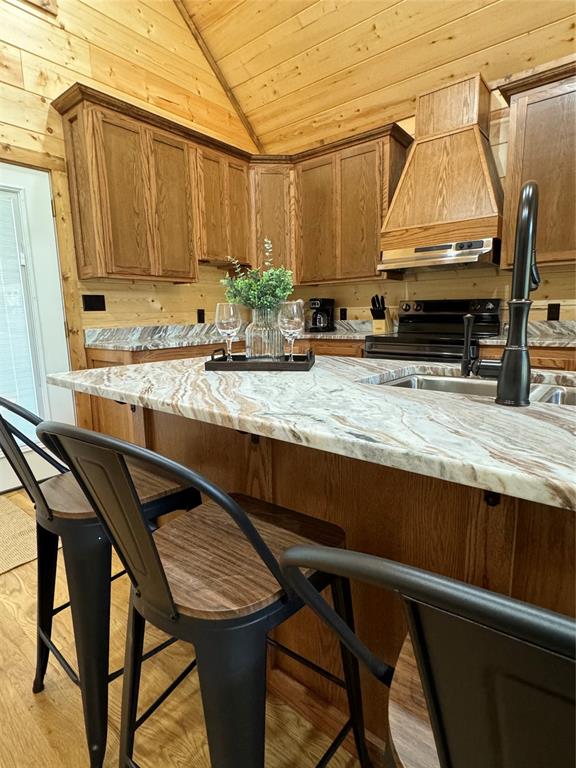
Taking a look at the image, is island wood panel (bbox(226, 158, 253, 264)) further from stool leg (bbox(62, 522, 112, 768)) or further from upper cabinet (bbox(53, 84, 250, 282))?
stool leg (bbox(62, 522, 112, 768))

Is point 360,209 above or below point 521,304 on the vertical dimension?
above

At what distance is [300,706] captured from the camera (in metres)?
1.29

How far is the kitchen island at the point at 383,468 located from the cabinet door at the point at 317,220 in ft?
8.92

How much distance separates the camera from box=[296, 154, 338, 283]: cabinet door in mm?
3859

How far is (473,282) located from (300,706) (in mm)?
3243

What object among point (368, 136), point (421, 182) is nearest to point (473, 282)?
point (421, 182)

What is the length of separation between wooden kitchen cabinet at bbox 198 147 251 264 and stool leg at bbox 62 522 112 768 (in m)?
2.99

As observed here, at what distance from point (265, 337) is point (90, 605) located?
39.1 inches

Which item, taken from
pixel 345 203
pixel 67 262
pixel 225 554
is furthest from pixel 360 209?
pixel 225 554

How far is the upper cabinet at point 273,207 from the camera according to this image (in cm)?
405

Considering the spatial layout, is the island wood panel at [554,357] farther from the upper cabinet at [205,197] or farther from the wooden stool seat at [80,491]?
the wooden stool seat at [80,491]

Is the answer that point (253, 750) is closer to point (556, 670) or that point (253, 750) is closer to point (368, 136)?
point (556, 670)

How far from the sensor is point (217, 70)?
4.02 meters

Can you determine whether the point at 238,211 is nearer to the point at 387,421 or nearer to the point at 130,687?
the point at 387,421
